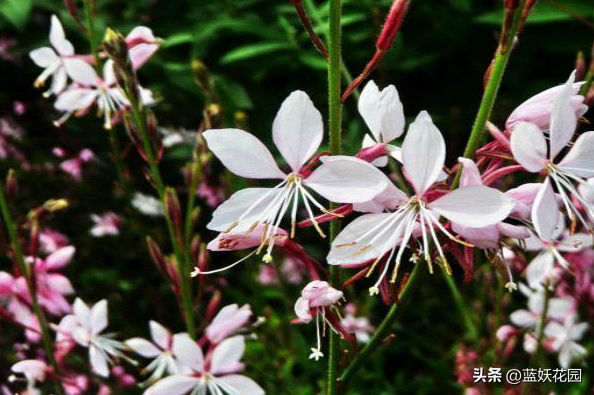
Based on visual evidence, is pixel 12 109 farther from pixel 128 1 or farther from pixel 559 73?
pixel 559 73

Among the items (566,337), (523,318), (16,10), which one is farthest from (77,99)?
(566,337)

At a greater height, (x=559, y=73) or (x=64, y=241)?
(x=559, y=73)

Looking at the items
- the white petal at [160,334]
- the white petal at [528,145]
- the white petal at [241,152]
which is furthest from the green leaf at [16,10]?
the white petal at [528,145]

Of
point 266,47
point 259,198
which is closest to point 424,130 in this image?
point 259,198

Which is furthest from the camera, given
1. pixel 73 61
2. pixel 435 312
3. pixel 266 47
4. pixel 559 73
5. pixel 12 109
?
pixel 12 109

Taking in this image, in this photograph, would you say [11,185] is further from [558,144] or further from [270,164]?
[558,144]
